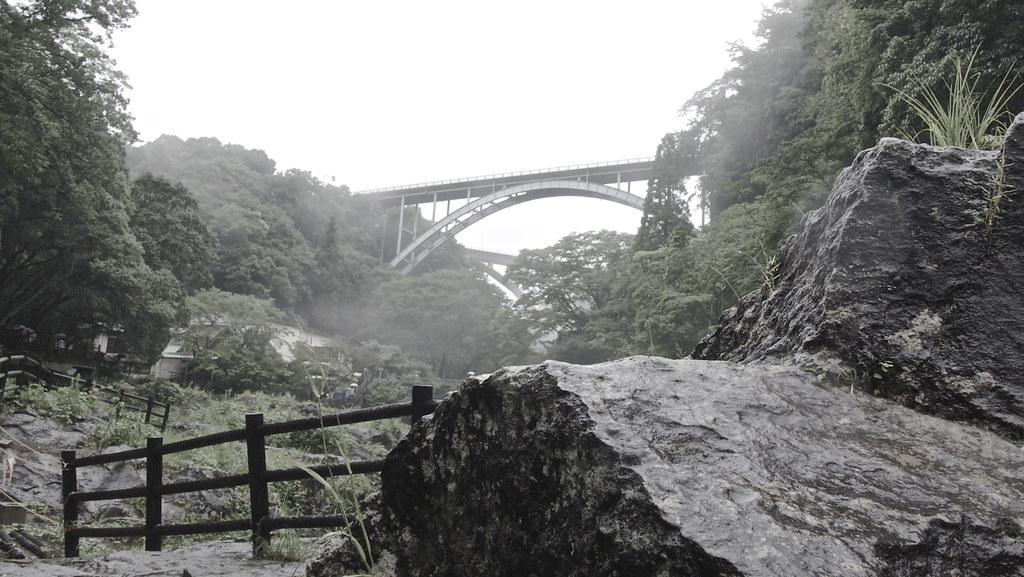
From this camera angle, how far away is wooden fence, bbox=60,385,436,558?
276 centimetres

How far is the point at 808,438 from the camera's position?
1.59m

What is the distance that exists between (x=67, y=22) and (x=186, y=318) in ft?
36.2

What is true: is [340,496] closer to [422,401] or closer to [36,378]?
[422,401]

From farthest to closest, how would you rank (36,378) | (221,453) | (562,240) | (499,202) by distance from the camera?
(499,202), (562,240), (36,378), (221,453)

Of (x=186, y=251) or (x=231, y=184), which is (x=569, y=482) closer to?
(x=186, y=251)

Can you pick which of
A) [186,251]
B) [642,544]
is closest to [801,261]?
[642,544]

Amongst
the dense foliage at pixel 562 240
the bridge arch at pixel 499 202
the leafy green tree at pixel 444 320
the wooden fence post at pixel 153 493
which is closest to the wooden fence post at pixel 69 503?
the wooden fence post at pixel 153 493

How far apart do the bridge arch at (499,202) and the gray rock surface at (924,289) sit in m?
36.3

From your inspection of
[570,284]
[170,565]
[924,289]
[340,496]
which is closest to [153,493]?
[170,565]

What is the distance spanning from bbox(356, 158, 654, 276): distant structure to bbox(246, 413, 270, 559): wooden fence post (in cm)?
3455

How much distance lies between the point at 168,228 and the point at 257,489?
24401 millimetres

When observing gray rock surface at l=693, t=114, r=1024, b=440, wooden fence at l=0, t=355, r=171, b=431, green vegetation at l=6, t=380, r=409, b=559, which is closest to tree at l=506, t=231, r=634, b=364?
green vegetation at l=6, t=380, r=409, b=559

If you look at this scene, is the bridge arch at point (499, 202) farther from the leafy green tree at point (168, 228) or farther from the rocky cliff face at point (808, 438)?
the rocky cliff face at point (808, 438)

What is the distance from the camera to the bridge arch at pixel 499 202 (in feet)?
133
